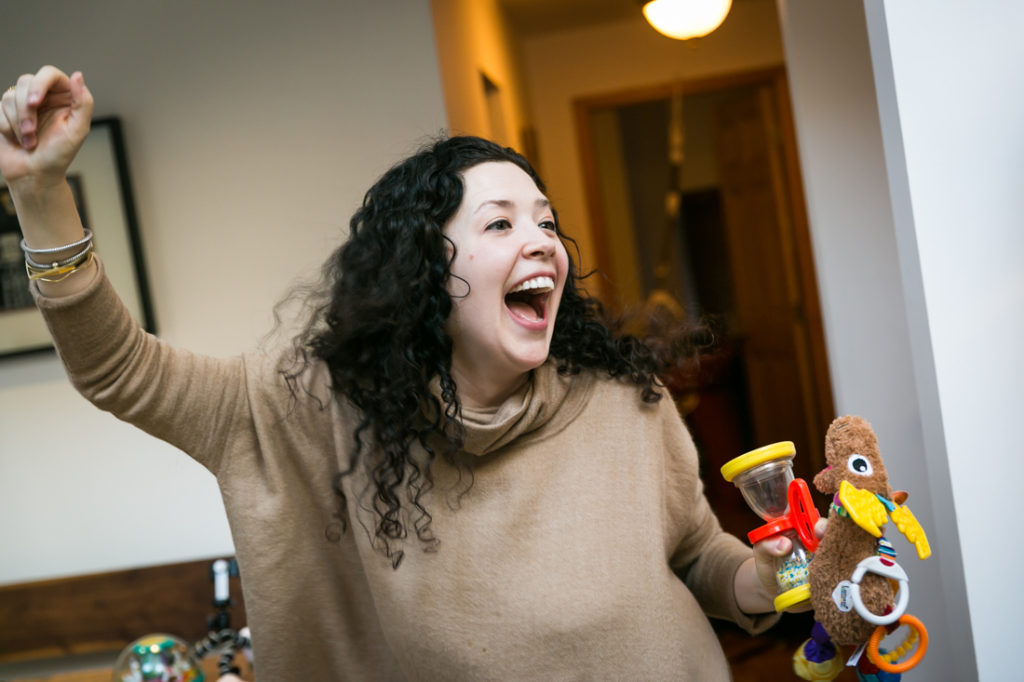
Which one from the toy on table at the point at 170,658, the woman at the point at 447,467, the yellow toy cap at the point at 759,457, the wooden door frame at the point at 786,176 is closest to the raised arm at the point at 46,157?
the woman at the point at 447,467

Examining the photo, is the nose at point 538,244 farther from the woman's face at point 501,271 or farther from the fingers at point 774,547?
the fingers at point 774,547

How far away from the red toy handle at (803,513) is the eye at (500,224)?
0.50 metres

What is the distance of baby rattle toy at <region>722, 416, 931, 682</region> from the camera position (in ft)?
3.13

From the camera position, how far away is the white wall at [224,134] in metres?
2.42

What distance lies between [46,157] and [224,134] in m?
1.53

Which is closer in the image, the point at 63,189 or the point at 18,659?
the point at 63,189

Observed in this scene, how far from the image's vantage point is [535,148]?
180 inches

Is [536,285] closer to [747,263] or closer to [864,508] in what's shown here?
[864,508]

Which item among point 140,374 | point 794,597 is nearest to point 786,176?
point 794,597

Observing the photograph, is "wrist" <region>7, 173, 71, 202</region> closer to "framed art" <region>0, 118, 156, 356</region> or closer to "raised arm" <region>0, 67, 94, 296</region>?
"raised arm" <region>0, 67, 94, 296</region>

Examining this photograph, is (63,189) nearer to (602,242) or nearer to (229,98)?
(229,98)

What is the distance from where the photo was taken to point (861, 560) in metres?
0.98

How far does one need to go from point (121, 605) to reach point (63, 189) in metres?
1.75

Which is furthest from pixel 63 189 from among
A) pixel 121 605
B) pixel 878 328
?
pixel 878 328
